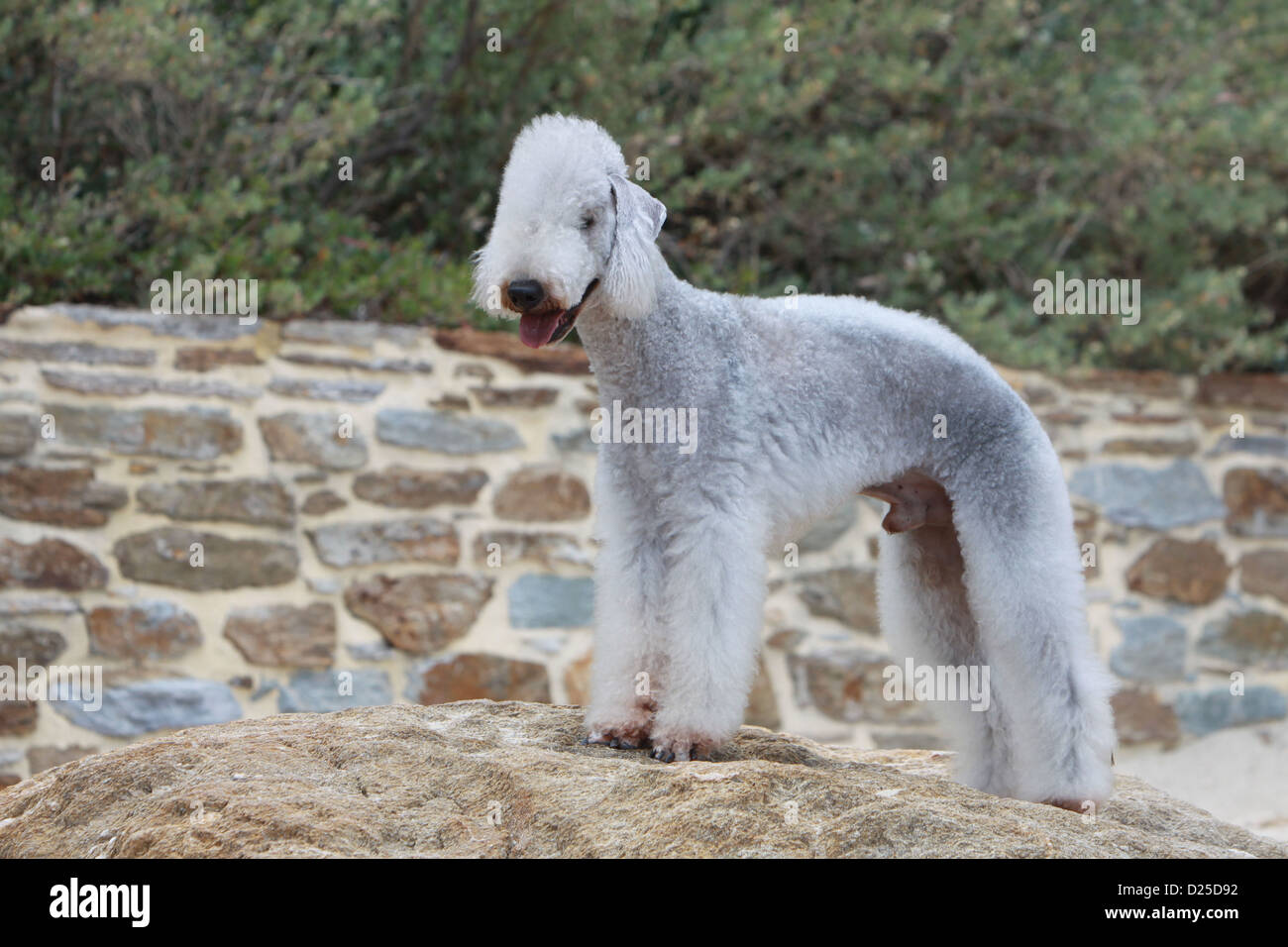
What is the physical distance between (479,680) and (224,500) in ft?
4.54

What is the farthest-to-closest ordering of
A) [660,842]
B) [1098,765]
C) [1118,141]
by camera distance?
[1118,141] → [1098,765] → [660,842]

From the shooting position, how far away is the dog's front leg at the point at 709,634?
3295 millimetres

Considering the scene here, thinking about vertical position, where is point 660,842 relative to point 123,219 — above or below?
below

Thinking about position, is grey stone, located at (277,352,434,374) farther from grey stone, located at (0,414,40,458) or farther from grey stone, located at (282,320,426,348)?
grey stone, located at (0,414,40,458)

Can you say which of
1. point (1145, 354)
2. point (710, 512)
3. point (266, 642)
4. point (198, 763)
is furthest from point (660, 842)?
point (1145, 354)

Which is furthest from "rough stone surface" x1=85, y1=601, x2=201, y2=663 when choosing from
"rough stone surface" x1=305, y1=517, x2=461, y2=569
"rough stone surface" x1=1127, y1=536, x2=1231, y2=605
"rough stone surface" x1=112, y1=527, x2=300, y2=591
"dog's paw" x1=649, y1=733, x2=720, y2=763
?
"rough stone surface" x1=1127, y1=536, x2=1231, y2=605

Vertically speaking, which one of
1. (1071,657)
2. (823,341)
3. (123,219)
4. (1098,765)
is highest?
(123,219)

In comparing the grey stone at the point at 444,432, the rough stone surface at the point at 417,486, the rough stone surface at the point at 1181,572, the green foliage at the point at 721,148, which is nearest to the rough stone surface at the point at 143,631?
the rough stone surface at the point at 417,486

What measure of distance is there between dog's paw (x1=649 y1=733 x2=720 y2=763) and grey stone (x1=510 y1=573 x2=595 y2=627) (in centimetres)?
278

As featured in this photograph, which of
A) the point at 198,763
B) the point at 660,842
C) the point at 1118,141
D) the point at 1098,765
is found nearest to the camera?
the point at 660,842

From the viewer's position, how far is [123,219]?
6.14 meters

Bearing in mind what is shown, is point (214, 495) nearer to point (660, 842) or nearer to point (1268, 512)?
point (660, 842)

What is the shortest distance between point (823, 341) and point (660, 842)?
1469mm

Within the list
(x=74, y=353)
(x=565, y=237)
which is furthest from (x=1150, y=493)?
(x=74, y=353)
